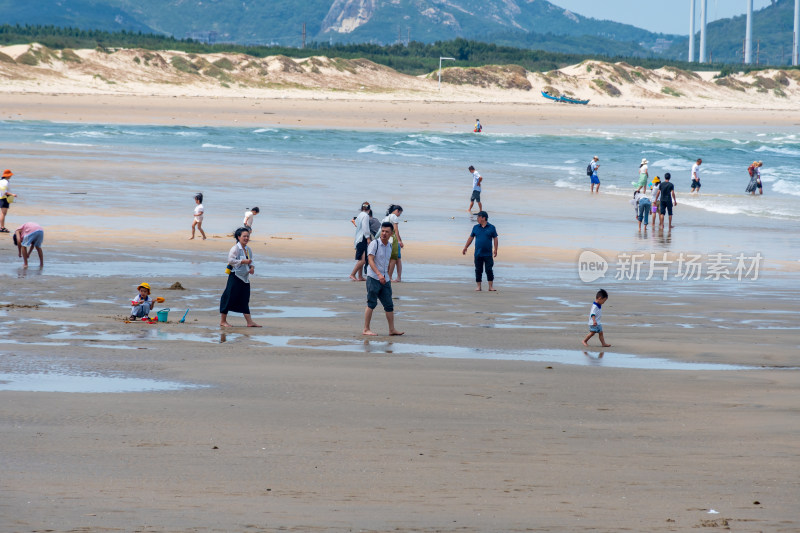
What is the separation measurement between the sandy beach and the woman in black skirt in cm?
40

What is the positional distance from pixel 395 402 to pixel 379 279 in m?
3.72

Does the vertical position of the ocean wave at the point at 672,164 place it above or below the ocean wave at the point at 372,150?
below

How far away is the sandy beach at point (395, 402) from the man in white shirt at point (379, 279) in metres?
0.34

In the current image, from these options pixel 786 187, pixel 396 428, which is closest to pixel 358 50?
pixel 786 187

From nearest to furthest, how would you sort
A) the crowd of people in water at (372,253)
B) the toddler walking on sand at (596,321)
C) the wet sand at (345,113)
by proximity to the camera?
1. the toddler walking on sand at (596,321)
2. the crowd of people in water at (372,253)
3. the wet sand at (345,113)

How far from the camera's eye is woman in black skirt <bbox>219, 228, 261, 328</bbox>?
1216 cm

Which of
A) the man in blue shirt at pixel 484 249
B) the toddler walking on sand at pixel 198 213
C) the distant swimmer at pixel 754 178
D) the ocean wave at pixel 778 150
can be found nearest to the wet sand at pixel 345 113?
the ocean wave at pixel 778 150

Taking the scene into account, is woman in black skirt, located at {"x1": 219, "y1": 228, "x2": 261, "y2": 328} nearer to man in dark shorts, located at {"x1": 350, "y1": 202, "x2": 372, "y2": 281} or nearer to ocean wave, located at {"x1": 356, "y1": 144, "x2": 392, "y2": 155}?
man in dark shorts, located at {"x1": 350, "y1": 202, "x2": 372, "y2": 281}

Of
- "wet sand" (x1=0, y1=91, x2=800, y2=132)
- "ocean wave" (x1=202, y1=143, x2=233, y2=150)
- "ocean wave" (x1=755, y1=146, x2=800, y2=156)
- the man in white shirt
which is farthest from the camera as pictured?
"wet sand" (x1=0, y1=91, x2=800, y2=132)

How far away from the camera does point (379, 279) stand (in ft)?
39.5

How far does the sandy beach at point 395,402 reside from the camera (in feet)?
19.9

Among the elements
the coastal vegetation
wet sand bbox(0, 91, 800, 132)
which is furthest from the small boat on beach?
the coastal vegetation

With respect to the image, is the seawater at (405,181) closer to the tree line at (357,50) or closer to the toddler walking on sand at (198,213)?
the toddler walking on sand at (198,213)

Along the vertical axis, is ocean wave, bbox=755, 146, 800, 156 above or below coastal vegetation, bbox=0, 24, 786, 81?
below
